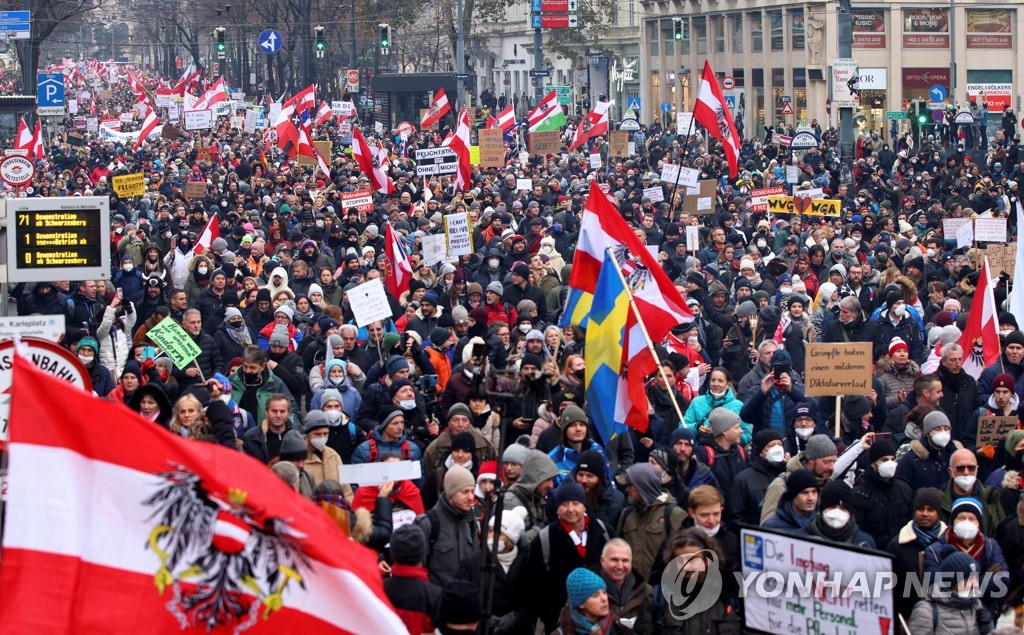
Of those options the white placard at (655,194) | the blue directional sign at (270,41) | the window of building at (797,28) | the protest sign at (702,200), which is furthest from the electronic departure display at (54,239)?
the window of building at (797,28)

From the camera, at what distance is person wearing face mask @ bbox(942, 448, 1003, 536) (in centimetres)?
812

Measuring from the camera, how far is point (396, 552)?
22.0 feet

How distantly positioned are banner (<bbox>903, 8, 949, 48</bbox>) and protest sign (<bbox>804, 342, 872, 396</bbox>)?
166ft

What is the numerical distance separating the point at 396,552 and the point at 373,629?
5.55ft

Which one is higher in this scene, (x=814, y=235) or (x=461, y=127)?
(x=461, y=127)

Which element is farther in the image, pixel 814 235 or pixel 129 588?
pixel 814 235

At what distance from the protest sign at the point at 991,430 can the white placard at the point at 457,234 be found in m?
8.50

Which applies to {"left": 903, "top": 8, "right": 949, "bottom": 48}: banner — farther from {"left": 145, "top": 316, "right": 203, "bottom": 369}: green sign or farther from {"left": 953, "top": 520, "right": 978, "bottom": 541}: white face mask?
{"left": 953, "top": 520, "right": 978, "bottom": 541}: white face mask

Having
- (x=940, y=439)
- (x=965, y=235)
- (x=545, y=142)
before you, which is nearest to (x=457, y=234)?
(x=965, y=235)

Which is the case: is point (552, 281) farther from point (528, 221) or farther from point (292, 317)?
point (528, 221)

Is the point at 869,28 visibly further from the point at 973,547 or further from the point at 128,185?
the point at 973,547

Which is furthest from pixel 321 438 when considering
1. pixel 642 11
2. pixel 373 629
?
pixel 642 11

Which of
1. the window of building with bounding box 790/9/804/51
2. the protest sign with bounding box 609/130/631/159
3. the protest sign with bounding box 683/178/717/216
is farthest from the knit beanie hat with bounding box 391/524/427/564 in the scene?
the window of building with bounding box 790/9/804/51

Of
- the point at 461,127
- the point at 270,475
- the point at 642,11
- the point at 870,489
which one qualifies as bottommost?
the point at 870,489
